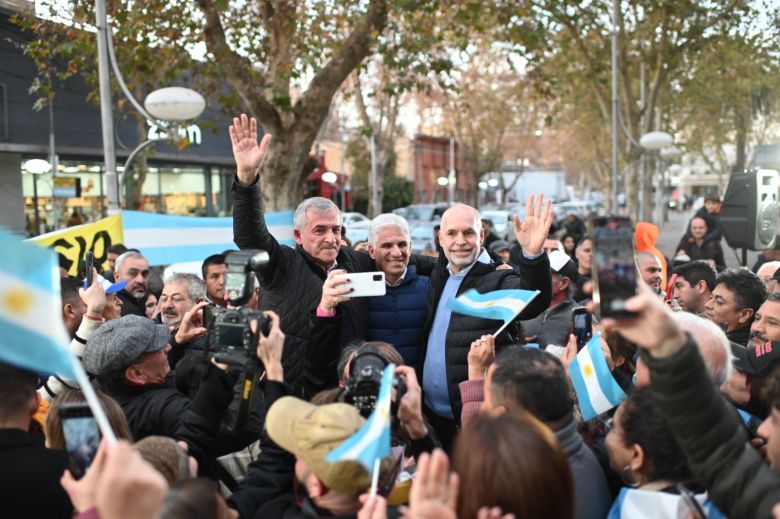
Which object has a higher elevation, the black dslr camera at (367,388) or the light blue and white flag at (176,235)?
the light blue and white flag at (176,235)

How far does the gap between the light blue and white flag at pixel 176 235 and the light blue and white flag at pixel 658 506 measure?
6363 millimetres

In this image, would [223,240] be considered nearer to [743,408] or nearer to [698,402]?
[743,408]

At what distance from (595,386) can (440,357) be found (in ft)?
3.74

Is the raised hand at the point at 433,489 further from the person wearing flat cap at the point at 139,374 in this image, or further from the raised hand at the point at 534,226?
the raised hand at the point at 534,226

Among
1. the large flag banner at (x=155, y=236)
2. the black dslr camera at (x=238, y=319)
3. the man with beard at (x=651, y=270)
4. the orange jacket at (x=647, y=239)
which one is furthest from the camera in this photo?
the large flag banner at (x=155, y=236)

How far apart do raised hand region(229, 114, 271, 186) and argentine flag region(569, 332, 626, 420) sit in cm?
200

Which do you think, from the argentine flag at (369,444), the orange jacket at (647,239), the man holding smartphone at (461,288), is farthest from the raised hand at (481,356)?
the orange jacket at (647,239)

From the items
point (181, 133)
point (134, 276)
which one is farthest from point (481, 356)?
point (181, 133)

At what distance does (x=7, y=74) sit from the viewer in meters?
18.1

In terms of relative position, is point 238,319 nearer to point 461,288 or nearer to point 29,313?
point 29,313

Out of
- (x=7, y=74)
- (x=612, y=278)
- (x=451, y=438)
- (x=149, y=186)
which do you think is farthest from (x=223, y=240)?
(x=149, y=186)

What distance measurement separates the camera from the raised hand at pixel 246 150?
13.8 feet

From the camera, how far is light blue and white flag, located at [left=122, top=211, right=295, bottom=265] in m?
8.16

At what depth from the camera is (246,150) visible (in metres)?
4.24
